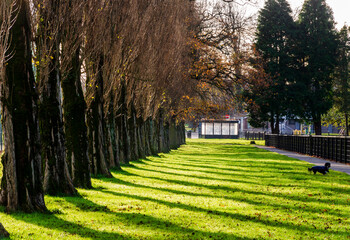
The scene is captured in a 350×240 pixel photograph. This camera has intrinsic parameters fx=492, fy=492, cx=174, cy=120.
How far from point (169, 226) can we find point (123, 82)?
50.5 ft

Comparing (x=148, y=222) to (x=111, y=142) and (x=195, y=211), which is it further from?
(x=111, y=142)

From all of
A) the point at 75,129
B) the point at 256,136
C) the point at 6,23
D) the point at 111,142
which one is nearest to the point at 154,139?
the point at 111,142

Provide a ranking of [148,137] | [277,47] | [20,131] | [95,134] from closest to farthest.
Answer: [20,131]
[95,134]
[148,137]
[277,47]

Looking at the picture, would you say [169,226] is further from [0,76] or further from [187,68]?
[187,68]

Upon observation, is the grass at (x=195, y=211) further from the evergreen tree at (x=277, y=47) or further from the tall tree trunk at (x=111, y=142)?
the evergreen tree at (x=277, y=47)

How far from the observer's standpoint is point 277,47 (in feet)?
190

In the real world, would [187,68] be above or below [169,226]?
above

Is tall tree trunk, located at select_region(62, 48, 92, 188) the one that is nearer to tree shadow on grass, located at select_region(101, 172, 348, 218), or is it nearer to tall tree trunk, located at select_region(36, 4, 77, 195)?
tree shadow on grass, located at select_region(101, 172, 348, 218)

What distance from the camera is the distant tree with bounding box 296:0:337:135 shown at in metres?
55.9

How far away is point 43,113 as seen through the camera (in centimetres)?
1249

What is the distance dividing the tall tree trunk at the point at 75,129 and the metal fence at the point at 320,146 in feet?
55.5

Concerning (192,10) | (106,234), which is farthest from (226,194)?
(192,10)

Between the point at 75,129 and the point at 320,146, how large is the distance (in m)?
22.4

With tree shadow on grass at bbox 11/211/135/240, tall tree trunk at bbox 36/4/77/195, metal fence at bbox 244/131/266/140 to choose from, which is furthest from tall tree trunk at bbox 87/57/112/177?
metal fence at bbox 244/131/266/140
